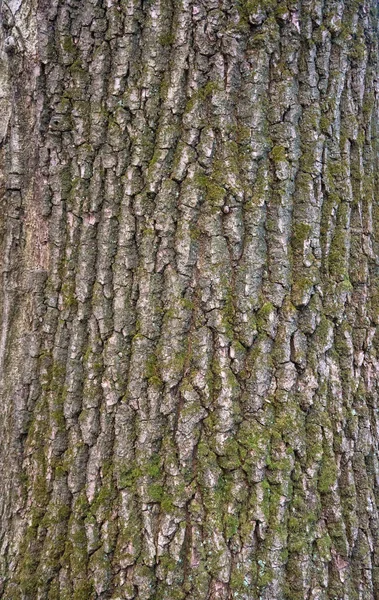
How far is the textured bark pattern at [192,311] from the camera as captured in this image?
1.49m

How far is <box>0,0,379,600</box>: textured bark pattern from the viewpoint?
1.49 meters

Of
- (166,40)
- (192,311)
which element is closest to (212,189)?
(192,311)

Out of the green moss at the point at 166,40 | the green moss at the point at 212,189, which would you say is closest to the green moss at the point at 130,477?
the green moss at the point at 212,189

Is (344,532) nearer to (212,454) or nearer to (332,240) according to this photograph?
(212,454)

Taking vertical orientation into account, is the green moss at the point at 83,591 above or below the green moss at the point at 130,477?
below

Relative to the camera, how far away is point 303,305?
5.23 ft

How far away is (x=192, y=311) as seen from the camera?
1565mm

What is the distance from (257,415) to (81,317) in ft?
2.04

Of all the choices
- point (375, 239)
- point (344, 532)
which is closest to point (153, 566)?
point (344, 532)

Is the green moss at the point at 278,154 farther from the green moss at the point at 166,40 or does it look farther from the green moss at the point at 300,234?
the green moss at the point at 166,40

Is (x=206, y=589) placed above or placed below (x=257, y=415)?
below

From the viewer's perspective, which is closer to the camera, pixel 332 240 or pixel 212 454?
pixel 212 454

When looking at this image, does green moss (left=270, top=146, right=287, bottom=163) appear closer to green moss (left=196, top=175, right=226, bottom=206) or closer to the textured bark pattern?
the textured bark pattern

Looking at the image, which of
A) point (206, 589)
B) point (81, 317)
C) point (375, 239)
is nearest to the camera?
point (206, 589)
